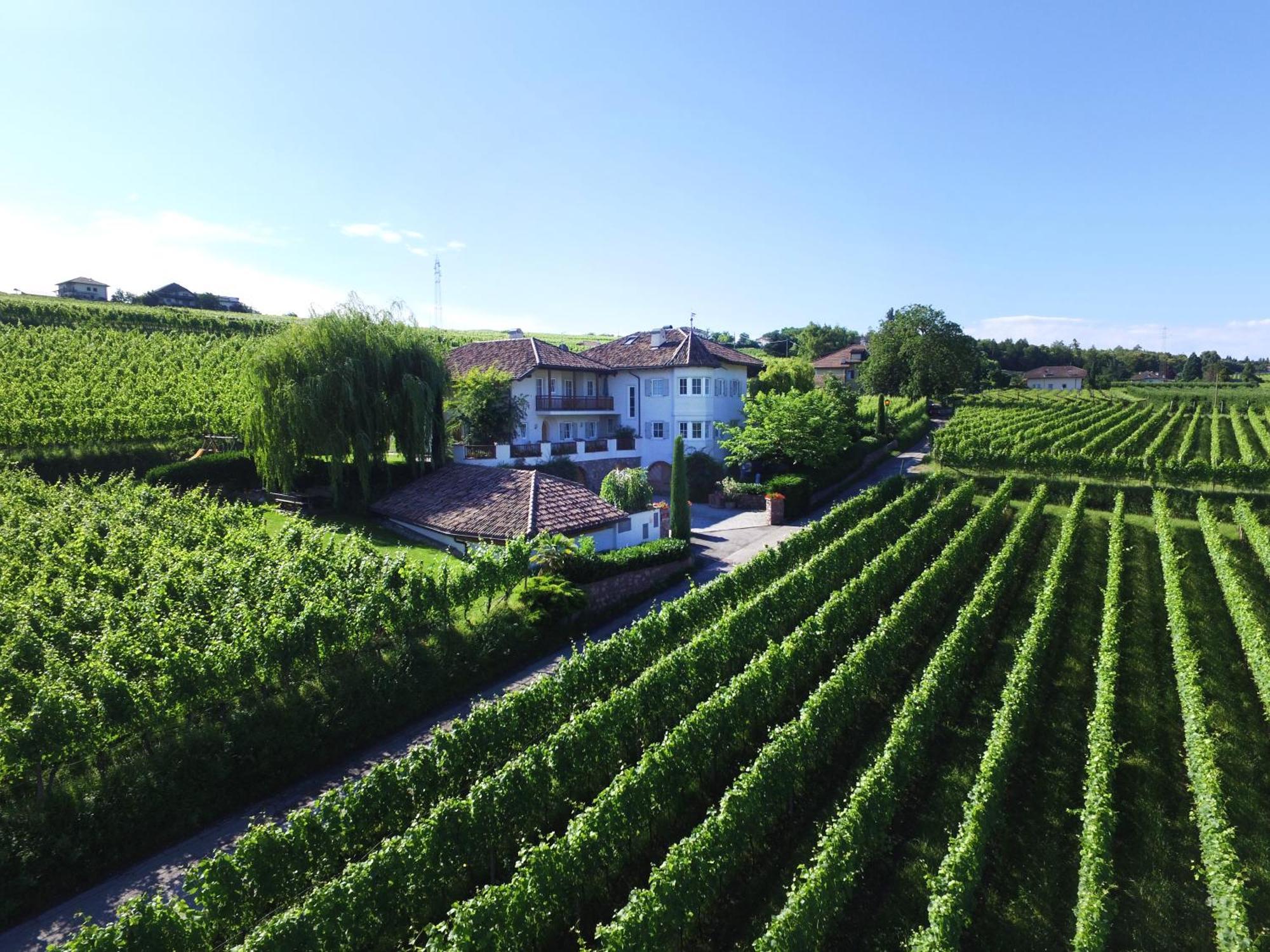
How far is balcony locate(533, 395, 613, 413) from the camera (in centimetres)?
3841

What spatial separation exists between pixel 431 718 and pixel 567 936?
7342 mm

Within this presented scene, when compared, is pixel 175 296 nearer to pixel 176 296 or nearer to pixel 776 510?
pixel 176 296

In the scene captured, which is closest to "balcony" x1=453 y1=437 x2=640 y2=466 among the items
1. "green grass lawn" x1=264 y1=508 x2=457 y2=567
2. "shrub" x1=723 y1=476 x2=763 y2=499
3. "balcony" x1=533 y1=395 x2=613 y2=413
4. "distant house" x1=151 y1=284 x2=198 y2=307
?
"balcony" x1=533 y1=395 x2=613 y2=413

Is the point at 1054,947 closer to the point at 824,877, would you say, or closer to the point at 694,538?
the point at 824,877

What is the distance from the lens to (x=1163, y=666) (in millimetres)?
16719

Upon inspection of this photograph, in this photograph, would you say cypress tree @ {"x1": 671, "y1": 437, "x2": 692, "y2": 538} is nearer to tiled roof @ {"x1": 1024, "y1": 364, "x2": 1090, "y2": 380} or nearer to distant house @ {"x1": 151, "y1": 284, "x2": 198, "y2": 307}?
distant house @ {"x1": 151, "y1": 284, "x2": 198, "y2": 307}

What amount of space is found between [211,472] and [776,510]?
88.2ft

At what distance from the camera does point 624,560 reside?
22797mm

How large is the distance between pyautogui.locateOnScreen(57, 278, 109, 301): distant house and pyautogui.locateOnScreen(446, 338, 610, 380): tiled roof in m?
78.3

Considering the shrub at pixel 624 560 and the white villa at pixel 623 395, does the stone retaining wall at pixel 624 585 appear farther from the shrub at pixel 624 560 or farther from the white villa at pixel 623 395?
the white villa at pixel 623 395

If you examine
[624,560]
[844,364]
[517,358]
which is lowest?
[624,560]

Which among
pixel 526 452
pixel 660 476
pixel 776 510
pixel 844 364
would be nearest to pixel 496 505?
pixel 526 452

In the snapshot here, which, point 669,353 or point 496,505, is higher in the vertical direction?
point 669,353

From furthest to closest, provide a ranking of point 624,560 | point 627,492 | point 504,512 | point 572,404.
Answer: point 572,404
point 627,492
point 504,512
point 624,560
